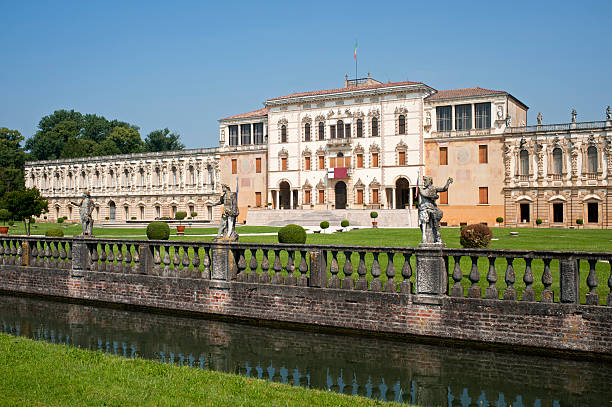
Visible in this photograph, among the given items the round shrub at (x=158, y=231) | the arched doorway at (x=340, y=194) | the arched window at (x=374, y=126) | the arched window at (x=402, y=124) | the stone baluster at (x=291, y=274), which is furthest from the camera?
the arched doorway at (x=340, y=194)

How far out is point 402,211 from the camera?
56.6 m

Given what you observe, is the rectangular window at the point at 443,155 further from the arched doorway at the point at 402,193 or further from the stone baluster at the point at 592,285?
the stone baluster at the point at 592,285

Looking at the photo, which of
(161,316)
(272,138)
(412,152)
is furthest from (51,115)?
(161,316)

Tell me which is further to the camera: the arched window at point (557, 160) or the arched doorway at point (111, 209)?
the arched doorway at point (111, 209)

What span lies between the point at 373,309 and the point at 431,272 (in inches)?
56.0

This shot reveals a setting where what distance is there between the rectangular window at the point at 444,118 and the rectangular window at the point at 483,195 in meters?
6.89

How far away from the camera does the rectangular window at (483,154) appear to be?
196 ft

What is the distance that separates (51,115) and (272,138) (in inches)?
2519

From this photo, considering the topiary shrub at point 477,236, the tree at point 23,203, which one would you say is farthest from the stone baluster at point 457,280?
the tree at point 23,203

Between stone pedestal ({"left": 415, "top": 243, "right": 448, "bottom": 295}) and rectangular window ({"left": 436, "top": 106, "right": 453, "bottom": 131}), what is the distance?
5166cm

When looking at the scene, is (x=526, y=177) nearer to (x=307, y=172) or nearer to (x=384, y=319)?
(x=307, y=172)

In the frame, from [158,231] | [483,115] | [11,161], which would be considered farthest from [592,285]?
[11,161]

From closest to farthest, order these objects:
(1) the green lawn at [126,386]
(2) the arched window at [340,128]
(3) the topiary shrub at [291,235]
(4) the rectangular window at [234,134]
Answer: (1) the green lawn at [126,386] → (3) the topiary shrub at [291,235] → (2) the arched window at [340,128] → (4) the rectangular window at [234,134]

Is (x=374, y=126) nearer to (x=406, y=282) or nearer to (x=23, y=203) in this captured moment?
(x=23, y=203)
